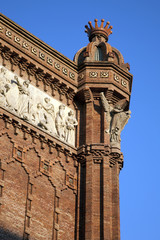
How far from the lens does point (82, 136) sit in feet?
83.4

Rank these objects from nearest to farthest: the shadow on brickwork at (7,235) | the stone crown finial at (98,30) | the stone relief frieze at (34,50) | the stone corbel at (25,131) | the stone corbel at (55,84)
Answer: the shadow on brickwork at (7,235), the stone corbel at (25,131), the stone relief frieze at (34,50), the stone corbel at (55,84), the stone crown finial at (98,30)

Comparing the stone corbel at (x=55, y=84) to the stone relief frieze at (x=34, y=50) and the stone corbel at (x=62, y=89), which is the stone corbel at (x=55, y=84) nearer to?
the stone corbel at (x=62, y=89)

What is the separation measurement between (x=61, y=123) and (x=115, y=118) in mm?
2142

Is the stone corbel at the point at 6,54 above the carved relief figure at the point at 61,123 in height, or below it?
above

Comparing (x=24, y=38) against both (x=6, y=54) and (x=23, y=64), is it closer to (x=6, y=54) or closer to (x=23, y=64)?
(x=23, y=64)

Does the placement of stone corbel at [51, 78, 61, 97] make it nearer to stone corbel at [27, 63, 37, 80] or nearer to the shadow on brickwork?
stone corbel at [27, 63, 37, 80]

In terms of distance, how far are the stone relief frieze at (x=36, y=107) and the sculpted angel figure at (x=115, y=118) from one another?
1.26m

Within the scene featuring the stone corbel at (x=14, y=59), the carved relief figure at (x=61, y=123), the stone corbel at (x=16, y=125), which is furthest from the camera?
the carved relief figure at (x=61, y=123)

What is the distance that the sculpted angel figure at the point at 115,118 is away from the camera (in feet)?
83.3

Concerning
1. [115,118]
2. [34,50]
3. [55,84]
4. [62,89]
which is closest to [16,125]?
[55,84]

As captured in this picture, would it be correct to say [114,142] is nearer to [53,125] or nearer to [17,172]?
[53,125]

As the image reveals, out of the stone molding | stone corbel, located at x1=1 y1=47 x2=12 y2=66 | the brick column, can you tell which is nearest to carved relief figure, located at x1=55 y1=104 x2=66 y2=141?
the stone molding

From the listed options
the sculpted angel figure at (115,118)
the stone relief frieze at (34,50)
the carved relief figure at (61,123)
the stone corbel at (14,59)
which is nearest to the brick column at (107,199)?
the sculpted angel figure at (115,118)

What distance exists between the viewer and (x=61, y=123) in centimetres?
2509
